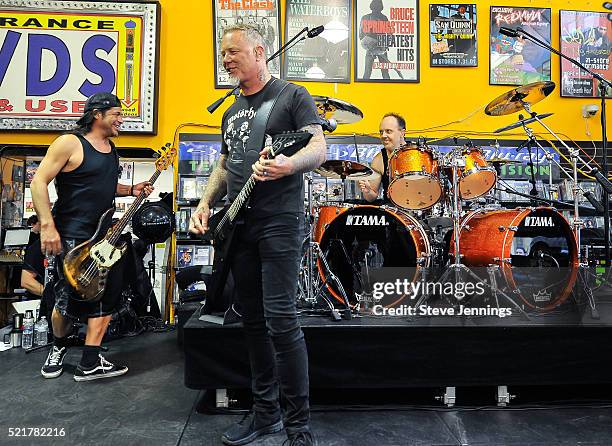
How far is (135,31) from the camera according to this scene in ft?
15.7

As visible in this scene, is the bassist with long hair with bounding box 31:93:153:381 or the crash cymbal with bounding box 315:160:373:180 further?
the crash cymbal with bounding box 315:160:373:180

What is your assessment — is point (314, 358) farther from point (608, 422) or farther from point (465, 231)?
point (465, 231)

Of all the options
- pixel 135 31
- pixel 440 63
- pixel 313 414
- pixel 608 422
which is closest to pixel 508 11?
pixel 440 63

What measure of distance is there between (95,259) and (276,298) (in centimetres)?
159

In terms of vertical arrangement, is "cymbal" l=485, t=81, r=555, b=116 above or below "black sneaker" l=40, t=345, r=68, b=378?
above

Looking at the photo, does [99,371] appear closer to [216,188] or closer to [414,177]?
[216,188]

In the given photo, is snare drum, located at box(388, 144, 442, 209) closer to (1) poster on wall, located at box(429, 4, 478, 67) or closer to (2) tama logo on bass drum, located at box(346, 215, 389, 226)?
(2) tama logo on bass drum, located at box(346, 215, 389, 226)

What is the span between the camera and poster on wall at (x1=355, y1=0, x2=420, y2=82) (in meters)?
4.91

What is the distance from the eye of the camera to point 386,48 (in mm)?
4930

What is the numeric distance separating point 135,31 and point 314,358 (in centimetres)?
432

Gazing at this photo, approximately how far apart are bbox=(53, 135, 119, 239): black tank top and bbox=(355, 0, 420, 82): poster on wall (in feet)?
10.4

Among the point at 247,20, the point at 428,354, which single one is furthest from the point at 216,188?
the point at 247,20

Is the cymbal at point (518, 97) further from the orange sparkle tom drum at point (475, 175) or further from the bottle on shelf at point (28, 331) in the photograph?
the bottle on shelf at point (28, 331)

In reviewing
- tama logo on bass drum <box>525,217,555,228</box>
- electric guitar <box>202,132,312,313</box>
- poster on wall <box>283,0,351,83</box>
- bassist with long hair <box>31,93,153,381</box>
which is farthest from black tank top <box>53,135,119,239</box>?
tama logo on bass drum <box>525,217,555,228</box>
